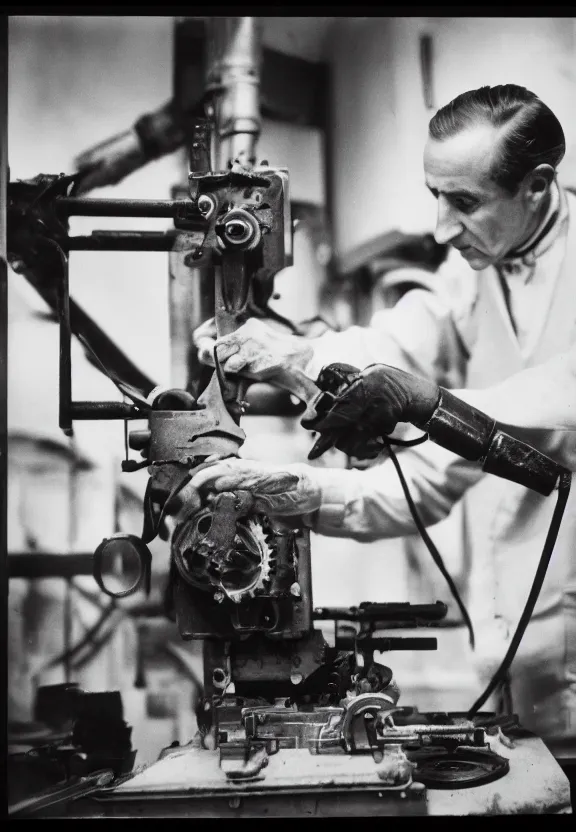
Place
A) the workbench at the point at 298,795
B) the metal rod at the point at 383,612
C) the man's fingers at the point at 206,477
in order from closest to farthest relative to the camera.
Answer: the workbench at the point at 298,795 < the man's fingers at the point at 206,477 < the metal rod at the point at 383,612

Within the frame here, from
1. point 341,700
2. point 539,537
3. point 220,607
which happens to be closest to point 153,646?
point 220,607

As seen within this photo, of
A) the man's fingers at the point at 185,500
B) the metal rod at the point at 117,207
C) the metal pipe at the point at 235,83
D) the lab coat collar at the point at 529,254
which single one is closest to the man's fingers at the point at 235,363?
the man's fingers at the point at 185,500

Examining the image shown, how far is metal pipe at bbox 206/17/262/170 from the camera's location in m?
2.97

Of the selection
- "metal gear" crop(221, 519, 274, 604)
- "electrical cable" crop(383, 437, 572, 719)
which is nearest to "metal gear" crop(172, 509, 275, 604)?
"metal gear" crop(221, 519, 274, 604)

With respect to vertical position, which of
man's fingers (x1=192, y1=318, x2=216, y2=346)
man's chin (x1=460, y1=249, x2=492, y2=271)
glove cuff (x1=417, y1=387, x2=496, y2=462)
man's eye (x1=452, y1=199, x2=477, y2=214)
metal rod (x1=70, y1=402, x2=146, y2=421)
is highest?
man's eye (x1=452, y1=199, x2=477, y2=214)

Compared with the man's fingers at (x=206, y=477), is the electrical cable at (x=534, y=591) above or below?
below

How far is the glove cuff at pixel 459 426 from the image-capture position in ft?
9.50

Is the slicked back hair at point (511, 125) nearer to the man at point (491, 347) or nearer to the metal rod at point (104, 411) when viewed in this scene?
the man at point (491, 347)

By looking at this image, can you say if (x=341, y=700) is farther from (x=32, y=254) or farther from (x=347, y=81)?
(x=347, y=81)

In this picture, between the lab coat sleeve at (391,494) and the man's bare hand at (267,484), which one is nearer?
the man's bare hand at (267,484)

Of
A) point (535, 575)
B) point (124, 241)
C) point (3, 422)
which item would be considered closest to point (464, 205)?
point (124, 241)

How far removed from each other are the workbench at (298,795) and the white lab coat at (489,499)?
8.2 inches

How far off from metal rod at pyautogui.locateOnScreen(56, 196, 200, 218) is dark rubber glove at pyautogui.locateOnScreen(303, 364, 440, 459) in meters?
0.66

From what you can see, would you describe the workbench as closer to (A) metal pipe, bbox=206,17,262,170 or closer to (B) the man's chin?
(B) the man's chin
